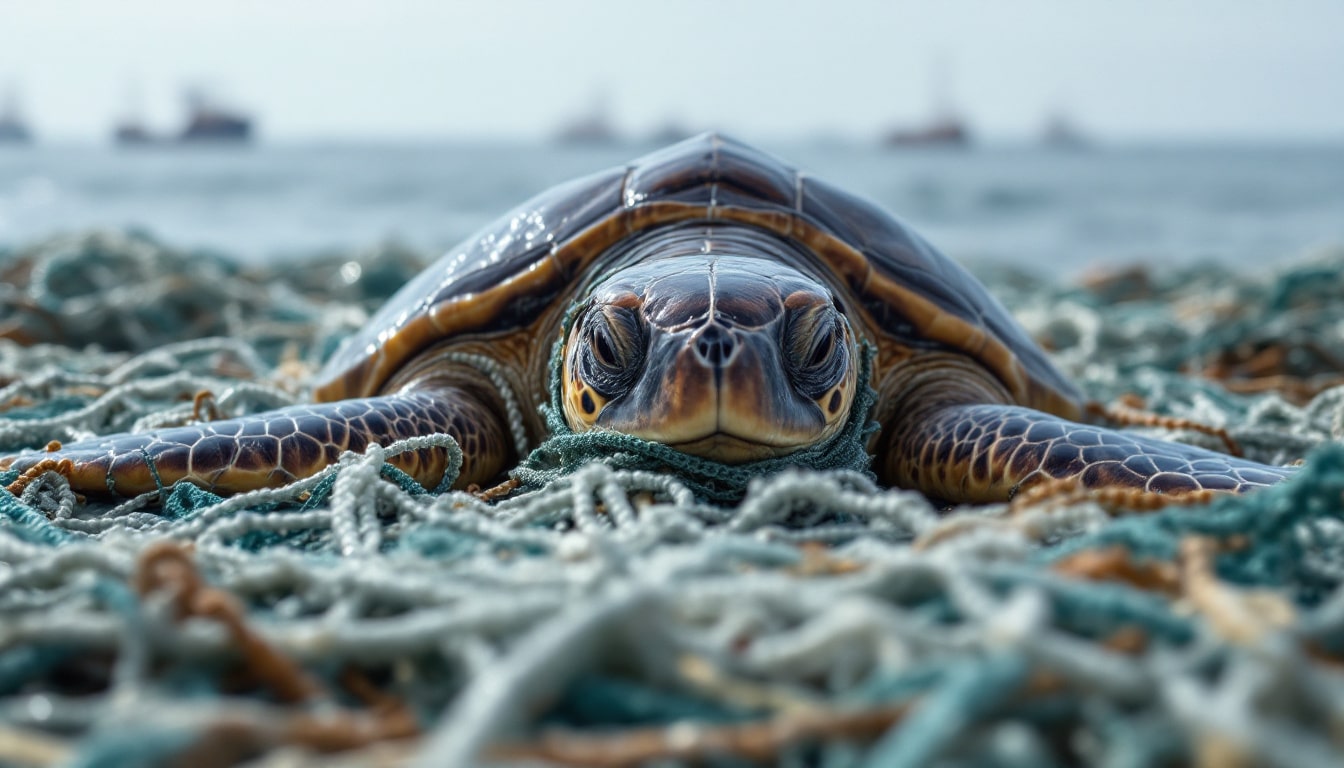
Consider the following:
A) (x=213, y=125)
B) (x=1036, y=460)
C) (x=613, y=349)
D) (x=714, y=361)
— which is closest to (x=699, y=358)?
(x=714, y=361)

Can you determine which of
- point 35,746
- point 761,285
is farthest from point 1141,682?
point 761,285

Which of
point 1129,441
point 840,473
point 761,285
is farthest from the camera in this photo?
point 1129,441

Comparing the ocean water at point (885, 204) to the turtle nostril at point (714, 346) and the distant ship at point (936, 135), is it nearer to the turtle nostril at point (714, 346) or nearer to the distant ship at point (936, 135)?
the turtle nostril at point (714, 346)

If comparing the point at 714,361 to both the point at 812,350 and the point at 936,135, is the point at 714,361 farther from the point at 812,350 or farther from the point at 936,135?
the point at 936,135

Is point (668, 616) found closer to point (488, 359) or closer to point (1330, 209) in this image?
point (488, 359)

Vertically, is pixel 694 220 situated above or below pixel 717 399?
above

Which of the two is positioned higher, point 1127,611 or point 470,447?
point 1127,611
